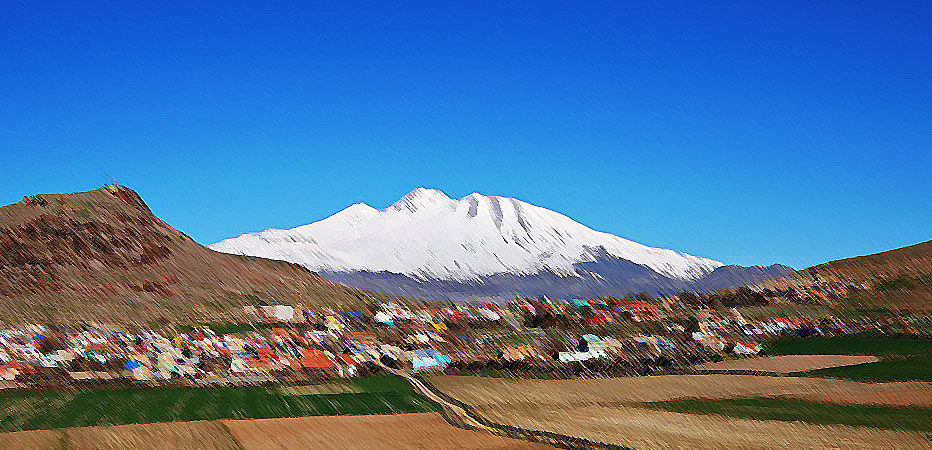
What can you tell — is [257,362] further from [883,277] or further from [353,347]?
[883,277]

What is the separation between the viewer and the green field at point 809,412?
29312mm

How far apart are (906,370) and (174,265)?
334ft

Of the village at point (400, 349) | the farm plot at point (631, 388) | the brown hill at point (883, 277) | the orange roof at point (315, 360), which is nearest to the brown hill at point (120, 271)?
the village at point (400, 349)

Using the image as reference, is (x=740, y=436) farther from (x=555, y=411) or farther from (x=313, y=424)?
(x=313, y=424)

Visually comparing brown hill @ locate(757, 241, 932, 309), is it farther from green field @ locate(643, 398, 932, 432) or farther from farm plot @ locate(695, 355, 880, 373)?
green field @ locate(643, 398, 932, 432)

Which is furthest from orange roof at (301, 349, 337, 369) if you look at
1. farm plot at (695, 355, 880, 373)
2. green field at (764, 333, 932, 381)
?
green field at (764, 333, 932, 381)

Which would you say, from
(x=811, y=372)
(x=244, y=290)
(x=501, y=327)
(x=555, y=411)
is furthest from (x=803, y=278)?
(x=555, y=411)

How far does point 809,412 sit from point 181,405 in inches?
889

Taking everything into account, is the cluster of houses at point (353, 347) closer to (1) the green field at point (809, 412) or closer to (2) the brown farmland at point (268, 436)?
(2) the brown farmland at point (268, 436)

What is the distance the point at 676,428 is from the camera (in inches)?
1146

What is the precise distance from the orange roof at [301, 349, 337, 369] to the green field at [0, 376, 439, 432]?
23.2 feet

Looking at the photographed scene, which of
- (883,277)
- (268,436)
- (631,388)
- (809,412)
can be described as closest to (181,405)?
(268,436)

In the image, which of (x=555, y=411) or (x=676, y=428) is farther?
(x=555, y=411)

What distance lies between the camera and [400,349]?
179 ft
